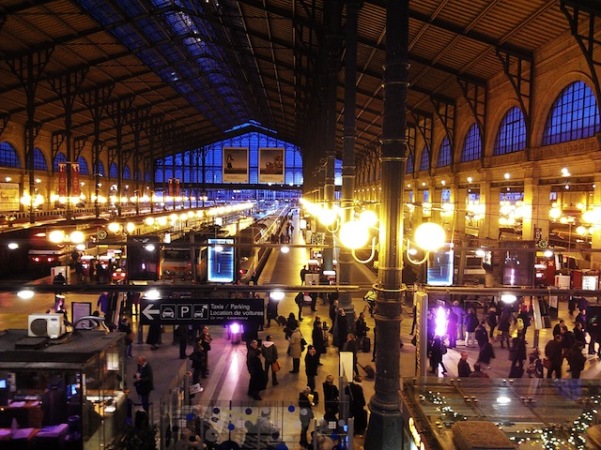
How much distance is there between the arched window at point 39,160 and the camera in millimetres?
43250

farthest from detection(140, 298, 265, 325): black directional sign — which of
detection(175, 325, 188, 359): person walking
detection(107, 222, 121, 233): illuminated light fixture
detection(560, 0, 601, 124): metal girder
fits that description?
detection(107, 222, 121, 233): illuminated light fixture

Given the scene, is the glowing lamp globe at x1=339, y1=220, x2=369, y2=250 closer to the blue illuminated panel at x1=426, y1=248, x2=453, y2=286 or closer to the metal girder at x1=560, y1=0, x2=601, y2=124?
the blue illuminated panel at x1=426, y1=248, x2=453, y2=286

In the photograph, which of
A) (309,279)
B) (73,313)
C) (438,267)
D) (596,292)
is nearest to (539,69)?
(438,267)

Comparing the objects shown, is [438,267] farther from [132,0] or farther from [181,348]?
[132,0]

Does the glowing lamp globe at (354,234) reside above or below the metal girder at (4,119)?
below

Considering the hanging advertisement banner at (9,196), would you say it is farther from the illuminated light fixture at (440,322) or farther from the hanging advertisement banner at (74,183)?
the illuminated light fixture at (440,322)

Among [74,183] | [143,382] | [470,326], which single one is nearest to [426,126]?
[74,183]

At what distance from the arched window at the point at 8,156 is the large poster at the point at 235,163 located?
2091 cm

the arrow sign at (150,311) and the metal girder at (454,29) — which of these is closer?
the arrow sign at (150,311)

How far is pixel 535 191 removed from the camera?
23531mm

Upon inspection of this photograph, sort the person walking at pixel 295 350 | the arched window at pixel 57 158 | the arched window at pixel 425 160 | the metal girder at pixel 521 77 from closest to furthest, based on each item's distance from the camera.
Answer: the person walking at pixel 295 350 < the metal girder at pixel 521 77 < the arched window at pixel 425 160 < the arched window at pixel 57 158

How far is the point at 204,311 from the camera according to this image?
9.26 metres

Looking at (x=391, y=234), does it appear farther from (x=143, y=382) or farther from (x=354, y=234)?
(x=143, y=382)

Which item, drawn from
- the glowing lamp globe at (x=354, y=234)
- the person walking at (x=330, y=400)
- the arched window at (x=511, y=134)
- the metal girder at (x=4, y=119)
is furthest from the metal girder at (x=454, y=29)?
the metal girder at (x=4, y=119)
